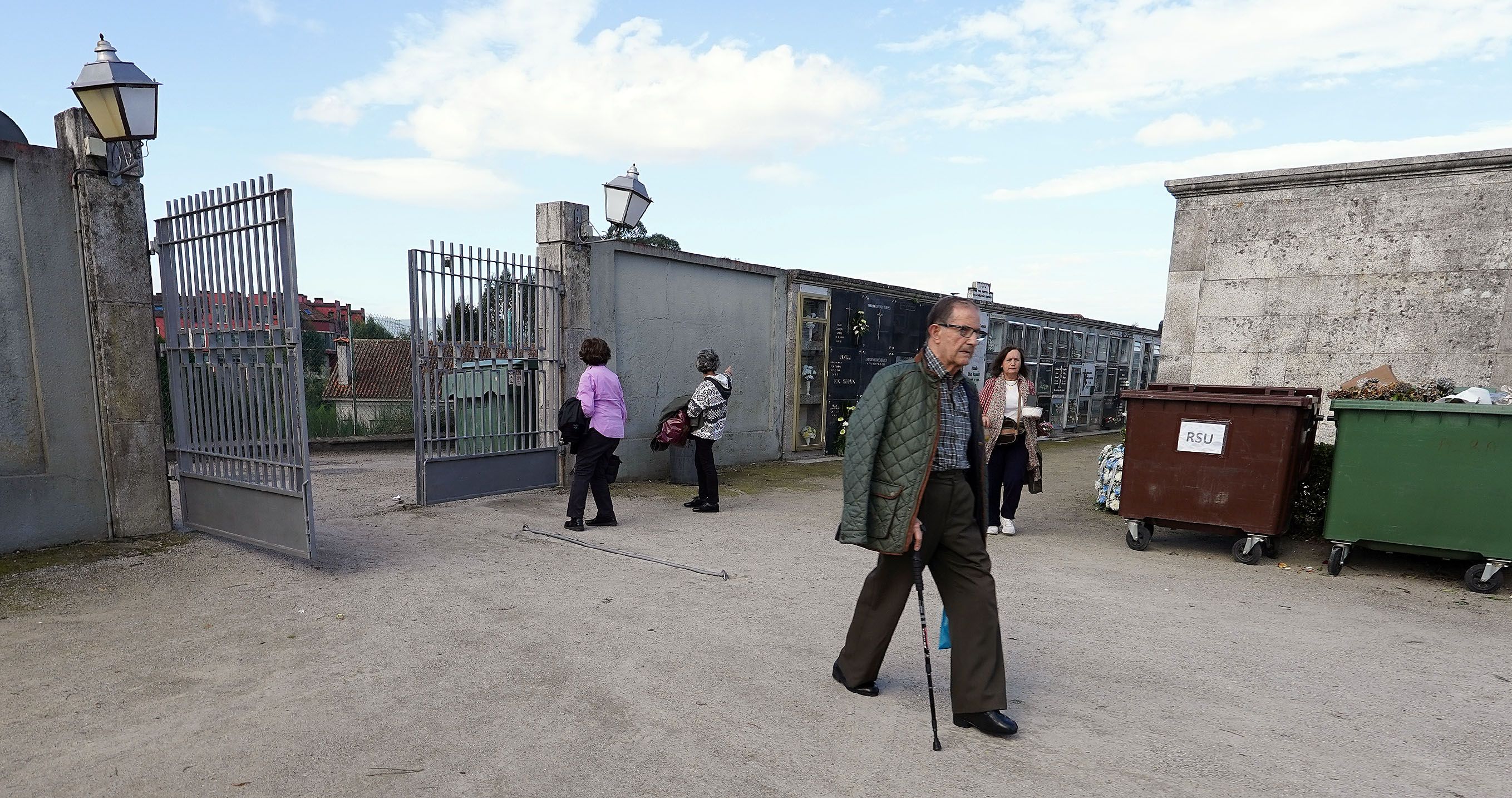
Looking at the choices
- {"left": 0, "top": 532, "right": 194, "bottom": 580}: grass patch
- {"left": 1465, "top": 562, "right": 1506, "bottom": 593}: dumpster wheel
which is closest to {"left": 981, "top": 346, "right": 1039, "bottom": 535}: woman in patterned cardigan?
{"left": 1465, "top": 562, "right": 1506, "bottom": 593}: dumpster wheel

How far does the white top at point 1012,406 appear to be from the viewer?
6676 millimetres

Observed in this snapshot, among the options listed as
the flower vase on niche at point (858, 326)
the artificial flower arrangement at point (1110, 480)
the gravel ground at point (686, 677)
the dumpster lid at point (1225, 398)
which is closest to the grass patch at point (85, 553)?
the gravel ground at point (686, 677)

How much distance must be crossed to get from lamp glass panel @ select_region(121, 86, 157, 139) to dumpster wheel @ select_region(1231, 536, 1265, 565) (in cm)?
821

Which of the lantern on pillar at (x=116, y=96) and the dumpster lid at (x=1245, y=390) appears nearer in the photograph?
the lantern on pillar at (x=116, y=96)

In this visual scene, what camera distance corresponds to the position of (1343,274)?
26.3 feet

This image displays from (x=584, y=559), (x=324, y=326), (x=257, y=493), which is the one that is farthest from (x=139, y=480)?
(x=324, y=326)

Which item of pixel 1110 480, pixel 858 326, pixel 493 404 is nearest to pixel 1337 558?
pixel 1110 480

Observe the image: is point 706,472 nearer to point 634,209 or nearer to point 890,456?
point 634,209

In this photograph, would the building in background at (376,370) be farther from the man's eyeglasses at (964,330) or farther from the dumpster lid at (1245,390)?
the man's eyeglasses at (964,330)

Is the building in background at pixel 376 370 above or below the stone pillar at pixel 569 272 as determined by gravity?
below

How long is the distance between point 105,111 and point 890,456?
18.1ft

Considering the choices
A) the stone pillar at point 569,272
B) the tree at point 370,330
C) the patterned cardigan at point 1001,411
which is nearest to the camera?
the patterned cardigan at point 1001,411

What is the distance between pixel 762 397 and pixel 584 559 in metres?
6.00

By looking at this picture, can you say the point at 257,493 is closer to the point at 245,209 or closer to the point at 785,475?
the point at 245,209
